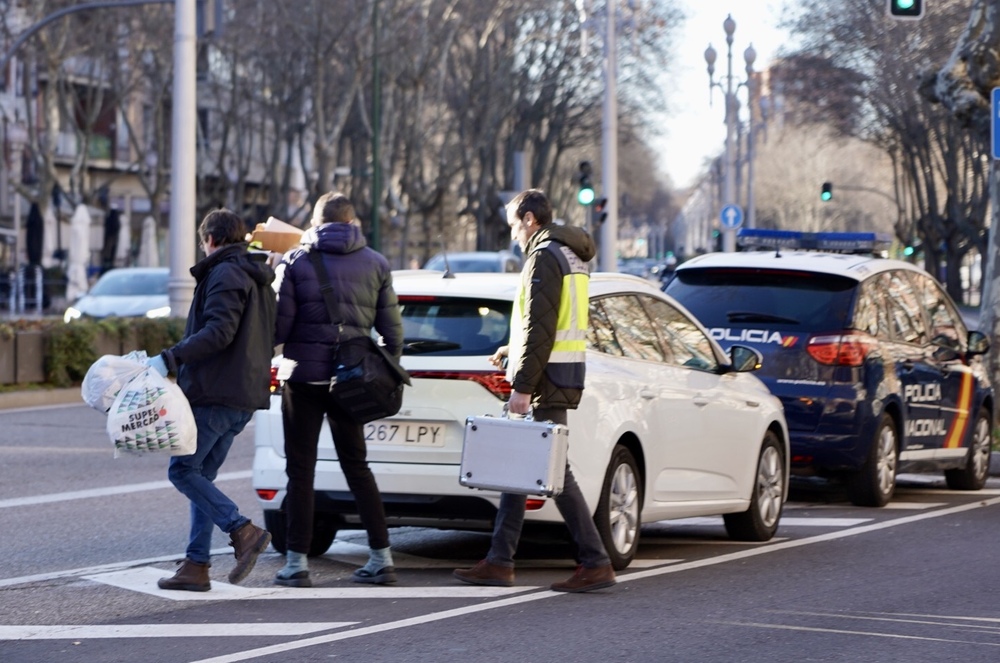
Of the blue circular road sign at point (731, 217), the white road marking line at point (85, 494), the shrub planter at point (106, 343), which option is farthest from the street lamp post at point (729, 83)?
the white road marking line at point (85, 494)

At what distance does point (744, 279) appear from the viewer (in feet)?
40.6

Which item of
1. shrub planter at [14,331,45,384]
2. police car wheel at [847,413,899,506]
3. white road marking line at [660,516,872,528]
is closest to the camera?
white road marking line at [660,516,872,528]

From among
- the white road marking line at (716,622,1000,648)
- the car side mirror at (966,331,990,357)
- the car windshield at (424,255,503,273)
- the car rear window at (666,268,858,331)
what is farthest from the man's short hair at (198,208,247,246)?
the car windshield at (424,255,503,273)

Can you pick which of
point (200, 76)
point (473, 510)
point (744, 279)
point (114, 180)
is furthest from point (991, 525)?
point (114, 180)

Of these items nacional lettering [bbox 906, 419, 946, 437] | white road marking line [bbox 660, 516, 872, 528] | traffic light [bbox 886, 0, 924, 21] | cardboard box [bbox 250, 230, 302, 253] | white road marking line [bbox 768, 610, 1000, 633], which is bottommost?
white road marking line [bbox 660, 516, 872, 528]

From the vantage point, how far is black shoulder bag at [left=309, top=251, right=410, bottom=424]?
25.9ft

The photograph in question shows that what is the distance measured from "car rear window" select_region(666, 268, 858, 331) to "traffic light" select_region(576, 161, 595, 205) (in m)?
17.0

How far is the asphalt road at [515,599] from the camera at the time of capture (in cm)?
682

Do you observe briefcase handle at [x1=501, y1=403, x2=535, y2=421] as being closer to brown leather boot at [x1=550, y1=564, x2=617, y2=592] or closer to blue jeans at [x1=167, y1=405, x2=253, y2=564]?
brown leather boot at [x1=550, y1=564, x2=617, y2=592]

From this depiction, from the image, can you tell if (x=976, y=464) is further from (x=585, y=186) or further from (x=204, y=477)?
(x=585, y=186)

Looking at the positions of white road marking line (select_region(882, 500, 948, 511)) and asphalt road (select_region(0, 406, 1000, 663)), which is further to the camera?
white road marking line (select_region(882, 500, 948, 511))

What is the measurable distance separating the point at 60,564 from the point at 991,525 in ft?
18.7

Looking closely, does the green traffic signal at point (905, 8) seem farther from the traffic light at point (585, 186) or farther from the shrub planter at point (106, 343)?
the traffic light at point (585, 186)

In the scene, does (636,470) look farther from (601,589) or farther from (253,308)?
(253,308)
